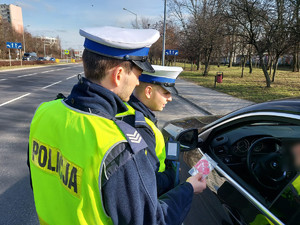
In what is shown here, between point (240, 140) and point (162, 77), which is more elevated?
point (162, 77)

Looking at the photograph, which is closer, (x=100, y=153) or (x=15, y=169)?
(x=100, y=153)

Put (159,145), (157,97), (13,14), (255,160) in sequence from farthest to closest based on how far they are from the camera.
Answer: (13,14) → (255,160) → (157,97) → (159,145)

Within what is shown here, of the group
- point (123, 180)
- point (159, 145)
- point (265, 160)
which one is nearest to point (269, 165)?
point (265, 160)

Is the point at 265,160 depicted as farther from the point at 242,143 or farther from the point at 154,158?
the point at 154,158

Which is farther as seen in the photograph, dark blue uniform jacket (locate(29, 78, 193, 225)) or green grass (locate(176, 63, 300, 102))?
green grass (locate(176, 63, 300, 102))

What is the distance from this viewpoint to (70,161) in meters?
0.93

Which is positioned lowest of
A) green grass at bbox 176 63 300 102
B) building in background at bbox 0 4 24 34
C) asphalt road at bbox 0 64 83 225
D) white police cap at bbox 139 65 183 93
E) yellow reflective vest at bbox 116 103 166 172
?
asphalt road at bbox 0 64 83 225

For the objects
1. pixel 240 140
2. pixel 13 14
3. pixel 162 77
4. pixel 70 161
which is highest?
pixel 13 14

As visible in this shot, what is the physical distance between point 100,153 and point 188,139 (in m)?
1.48

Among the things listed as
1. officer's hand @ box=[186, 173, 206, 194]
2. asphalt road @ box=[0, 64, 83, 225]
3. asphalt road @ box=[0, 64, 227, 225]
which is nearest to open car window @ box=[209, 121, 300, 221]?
asphalt road @ box=[0, 64, 227, 225]

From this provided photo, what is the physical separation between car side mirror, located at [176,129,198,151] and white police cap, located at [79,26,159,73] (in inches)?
44.7

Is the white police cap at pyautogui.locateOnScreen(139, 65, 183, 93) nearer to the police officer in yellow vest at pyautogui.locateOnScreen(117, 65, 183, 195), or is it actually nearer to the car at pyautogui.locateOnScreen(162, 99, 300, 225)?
the police officer in yellow vest at pyautogui.locateOnScreen(117, 65, 183, 195)

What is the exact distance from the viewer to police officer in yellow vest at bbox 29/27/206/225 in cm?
88

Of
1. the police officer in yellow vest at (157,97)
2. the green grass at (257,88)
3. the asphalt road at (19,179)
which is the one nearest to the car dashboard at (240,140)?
the asphalt road at (19,179)
